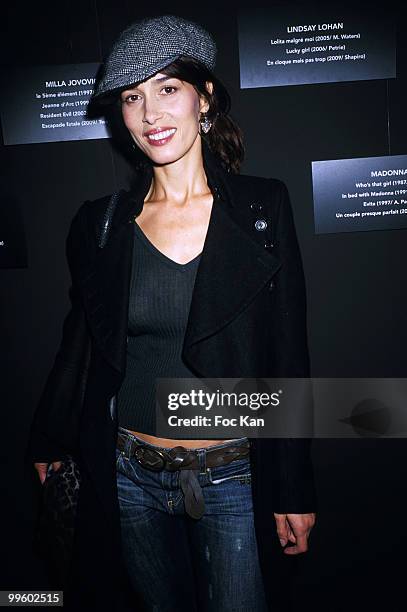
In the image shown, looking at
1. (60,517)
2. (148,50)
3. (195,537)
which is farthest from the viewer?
(60,517)

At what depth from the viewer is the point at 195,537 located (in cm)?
133

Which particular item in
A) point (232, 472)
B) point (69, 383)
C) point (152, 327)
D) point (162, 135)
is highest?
point (162, 135)

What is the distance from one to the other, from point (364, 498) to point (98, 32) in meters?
1.80

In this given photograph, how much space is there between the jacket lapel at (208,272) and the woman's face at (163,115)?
0.37 ft

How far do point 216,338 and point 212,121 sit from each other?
571 mm

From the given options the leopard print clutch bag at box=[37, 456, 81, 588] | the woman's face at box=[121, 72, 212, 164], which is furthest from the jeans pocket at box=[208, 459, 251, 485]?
the woman's face at box=[121, 72, 212, 164]

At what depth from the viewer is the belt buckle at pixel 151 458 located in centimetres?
126

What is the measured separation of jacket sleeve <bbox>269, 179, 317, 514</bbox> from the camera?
127 centimetres

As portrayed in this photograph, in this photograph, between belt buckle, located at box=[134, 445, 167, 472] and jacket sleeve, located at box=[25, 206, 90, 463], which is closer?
belt buckle, located at box=[134, 445, 167, 472]

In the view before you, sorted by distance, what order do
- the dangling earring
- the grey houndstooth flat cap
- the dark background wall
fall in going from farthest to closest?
the dark background wall < the dangling earring < the grey houndstooth flat cap

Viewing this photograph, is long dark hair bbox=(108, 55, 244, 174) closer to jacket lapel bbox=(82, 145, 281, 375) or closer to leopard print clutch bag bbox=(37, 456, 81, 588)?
jacket lapel bbox=(82, 145, 281, 375)

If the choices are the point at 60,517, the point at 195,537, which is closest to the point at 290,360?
the point at 195,537

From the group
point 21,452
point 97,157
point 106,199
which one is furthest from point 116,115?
point 21,452

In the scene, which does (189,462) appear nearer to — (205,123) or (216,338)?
(216,338)
